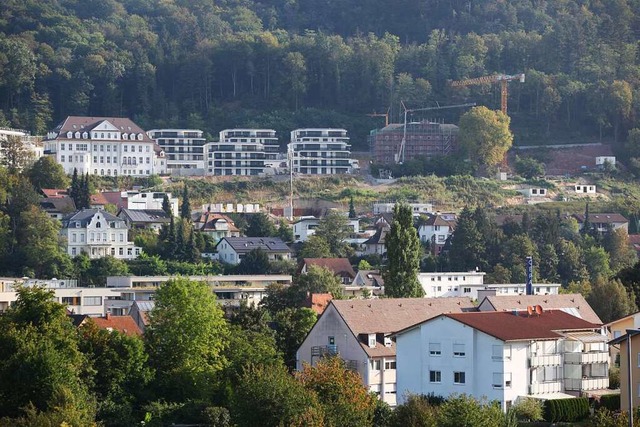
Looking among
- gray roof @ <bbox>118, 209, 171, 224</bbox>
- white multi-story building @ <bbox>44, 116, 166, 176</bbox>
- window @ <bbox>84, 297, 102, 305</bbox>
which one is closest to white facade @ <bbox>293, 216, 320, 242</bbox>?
gray roof @ <bbox>118, 209, 171, 224</bbox>

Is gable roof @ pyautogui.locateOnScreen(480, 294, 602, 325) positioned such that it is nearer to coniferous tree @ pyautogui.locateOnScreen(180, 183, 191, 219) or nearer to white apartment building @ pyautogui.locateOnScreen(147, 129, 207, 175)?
coniferous tree @ pyautogui.locateOnScreen(180, 183, 191, 219)

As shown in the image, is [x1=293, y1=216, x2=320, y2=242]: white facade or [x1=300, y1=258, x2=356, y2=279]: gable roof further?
[x1=293, y1=216, x2=320, y2=242]: white facade

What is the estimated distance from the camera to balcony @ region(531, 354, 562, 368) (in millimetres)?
57375

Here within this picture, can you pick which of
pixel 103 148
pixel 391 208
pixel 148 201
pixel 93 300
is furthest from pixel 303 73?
pixel 93 300

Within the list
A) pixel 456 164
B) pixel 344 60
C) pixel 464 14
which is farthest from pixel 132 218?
pixel 464 14

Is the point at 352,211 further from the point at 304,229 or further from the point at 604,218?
the point at 604,218

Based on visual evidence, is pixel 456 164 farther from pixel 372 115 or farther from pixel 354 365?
pixel 354 365

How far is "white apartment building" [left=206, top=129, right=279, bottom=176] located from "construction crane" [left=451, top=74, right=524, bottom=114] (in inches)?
885

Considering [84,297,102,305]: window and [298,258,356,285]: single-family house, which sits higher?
[298,258,356,285]: single-family house

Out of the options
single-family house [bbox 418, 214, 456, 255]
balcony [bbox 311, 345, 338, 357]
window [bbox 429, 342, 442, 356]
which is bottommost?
balcony [bbox 311, 345, 338, 357]

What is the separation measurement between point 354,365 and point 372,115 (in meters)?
91.6

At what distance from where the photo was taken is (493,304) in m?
68.8

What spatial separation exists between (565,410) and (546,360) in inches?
126

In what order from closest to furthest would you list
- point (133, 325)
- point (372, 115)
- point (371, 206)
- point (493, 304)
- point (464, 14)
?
point (493, 304) → point (133, 325) → point (371, 206) → point (372, 115) → point (464, 14)
